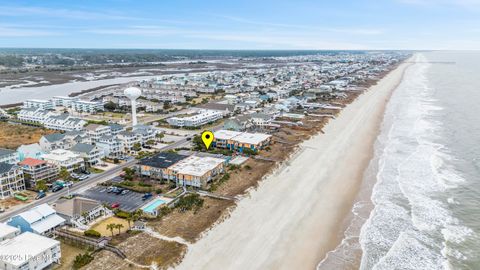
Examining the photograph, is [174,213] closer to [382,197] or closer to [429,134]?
[382,197]

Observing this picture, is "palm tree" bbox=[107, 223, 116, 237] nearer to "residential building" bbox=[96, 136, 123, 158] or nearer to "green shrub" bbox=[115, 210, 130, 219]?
"green shrub" bbox=[115, 210, 130, 219]

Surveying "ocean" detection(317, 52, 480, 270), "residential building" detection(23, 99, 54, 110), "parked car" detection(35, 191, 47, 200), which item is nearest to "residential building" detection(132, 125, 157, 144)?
"parked car" detection(35, 191, 47, 200)

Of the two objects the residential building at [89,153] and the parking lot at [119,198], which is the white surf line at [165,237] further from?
the residential building at [89,153]

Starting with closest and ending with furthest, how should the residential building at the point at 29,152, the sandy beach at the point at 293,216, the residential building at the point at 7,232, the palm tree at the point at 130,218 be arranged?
the residential building at the point at 7,232
the sandy beach at the point at 293,216
the palm tree at the point at 130,218
the residential building at the point at 29,152

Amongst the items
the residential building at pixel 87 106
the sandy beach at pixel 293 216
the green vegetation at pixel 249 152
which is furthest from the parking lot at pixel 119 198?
the residential building at pixel 87 106

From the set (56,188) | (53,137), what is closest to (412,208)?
(56,188)

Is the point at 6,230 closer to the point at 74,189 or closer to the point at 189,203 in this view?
the point at 74,189
